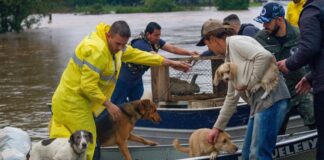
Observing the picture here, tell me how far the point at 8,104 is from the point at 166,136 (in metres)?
7.69

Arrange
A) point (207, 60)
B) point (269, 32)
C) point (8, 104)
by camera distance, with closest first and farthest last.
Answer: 1. point (269, 32)
2. point (207, 60)
3. point (8, 104)

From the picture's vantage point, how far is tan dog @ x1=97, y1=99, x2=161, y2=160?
873cm

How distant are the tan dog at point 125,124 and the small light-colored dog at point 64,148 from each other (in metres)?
1.06

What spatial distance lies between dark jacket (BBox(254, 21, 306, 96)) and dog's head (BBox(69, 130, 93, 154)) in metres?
2.42

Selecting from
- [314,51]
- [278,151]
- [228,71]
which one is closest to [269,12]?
[228,71]

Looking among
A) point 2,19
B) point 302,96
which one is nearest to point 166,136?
point 302,96

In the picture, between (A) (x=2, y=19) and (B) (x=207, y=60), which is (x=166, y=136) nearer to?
(B) (x=207, y=60)

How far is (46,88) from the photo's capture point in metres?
19.9

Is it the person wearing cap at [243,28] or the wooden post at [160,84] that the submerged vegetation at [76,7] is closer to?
the person wearing cap at [243,28]

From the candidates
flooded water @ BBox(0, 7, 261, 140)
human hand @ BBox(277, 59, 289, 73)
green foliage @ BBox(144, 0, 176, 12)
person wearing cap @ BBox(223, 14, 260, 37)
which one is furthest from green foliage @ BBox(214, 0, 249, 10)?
human hand @ BBox(277, 59, 289, 73)

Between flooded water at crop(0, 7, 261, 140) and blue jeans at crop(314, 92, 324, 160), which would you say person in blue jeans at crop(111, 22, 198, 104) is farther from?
blue jeans at crop(314, 92, 324, 160)

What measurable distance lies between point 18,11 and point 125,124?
39354mm

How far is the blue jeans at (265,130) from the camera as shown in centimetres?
685

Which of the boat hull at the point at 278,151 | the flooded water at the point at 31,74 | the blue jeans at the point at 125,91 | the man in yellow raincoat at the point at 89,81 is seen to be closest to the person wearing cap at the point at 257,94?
the boat hull at the point at 278,151
